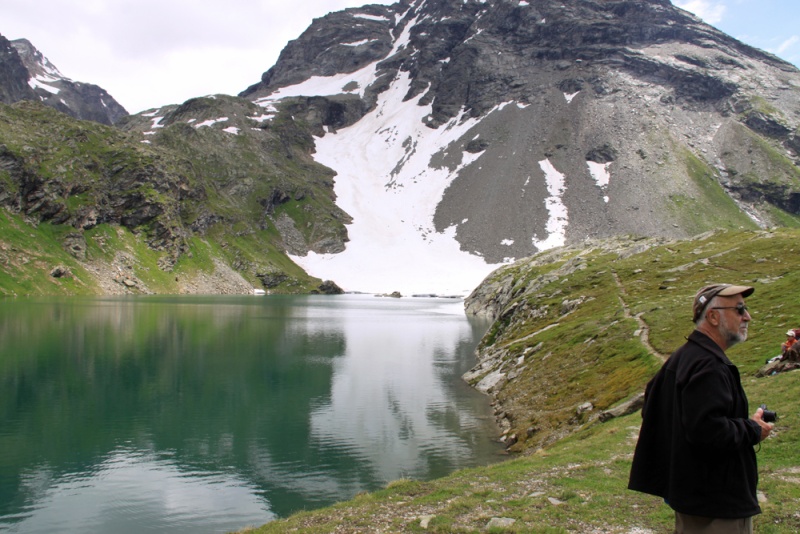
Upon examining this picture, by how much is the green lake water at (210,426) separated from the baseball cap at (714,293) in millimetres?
19664

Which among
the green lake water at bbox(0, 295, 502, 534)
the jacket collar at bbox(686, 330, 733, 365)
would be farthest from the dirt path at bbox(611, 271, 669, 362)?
the jacket collar at bbox(686, 330, 733, 365)

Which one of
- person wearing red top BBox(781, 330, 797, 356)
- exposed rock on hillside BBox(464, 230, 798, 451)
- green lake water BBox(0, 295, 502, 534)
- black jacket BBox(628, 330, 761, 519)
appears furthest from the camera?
exposed rock on hillside BBox(464, 230, 798, 451)

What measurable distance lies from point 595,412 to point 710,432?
25.3 m

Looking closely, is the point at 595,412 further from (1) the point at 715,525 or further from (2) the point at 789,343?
(1) the point at 715,525

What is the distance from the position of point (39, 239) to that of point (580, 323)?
16357 centimetres

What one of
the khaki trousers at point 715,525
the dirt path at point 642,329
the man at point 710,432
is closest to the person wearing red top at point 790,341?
the dirt path at point 642,329

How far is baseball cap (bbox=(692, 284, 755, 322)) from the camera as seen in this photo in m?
7.00

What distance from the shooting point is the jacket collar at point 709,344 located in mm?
6555

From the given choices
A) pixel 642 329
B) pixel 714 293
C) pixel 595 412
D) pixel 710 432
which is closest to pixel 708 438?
pixel 710 432

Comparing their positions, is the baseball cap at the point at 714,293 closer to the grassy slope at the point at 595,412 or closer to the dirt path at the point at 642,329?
the grassy slope at the point at 595,412

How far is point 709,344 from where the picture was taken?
6738mm

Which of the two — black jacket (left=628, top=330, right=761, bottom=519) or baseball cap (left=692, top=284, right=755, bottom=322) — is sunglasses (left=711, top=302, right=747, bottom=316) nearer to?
baseball cap (left=692, top=284, right=755, bottom=322)

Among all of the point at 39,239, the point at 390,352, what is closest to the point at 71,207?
the point at 39,239

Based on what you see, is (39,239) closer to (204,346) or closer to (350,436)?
(204,346)
